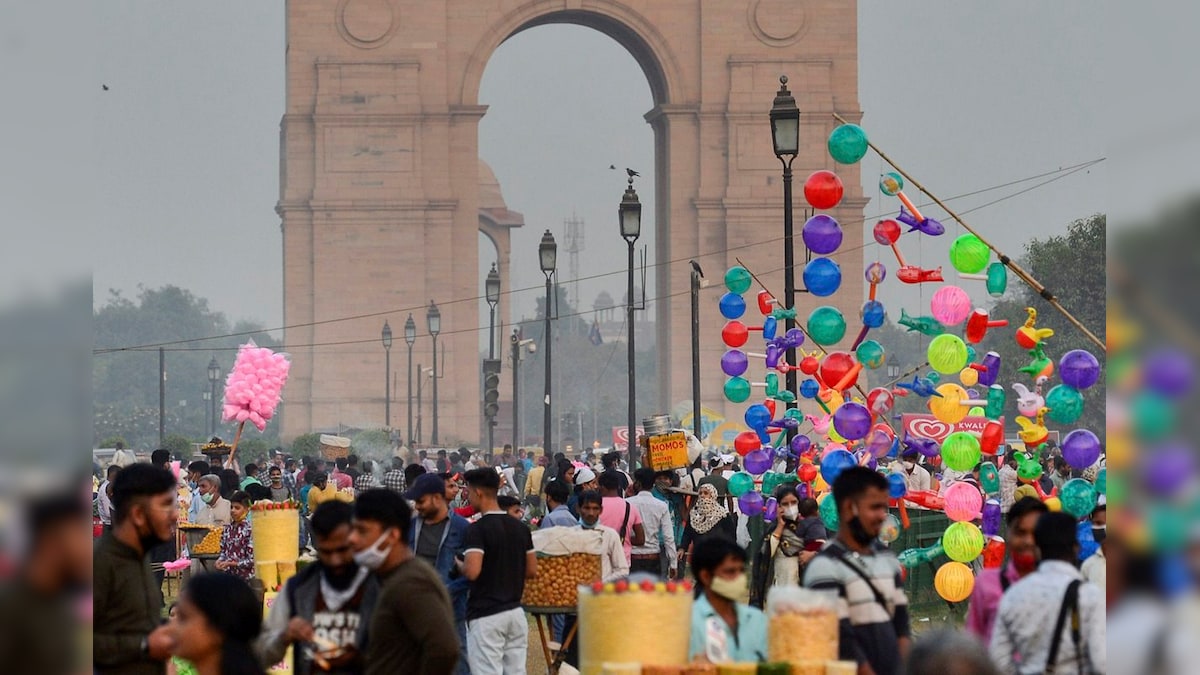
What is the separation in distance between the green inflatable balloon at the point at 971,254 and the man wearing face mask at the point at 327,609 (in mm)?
5448

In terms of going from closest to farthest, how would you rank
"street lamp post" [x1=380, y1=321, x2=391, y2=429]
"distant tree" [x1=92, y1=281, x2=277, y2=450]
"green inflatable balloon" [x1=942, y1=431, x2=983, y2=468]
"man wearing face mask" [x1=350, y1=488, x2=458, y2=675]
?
1. "man wearing face mask" [x1=350, y1=488, x2=458, y2=675]
2. "green inflatable balloon" [x1=942, y1=431, x2=983, y2=468]
3. "street lamp post" [x1=380, y1=321, x2=391, y2=429]
4. "distant tree" [x1=92, y1=281, x2=277, y2=450]

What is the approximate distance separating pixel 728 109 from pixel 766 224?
9.64ft

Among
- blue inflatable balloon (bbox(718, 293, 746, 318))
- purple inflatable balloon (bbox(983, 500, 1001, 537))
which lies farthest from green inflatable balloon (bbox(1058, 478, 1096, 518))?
blue inflatable balloon (bbox(718, 293, 746, 318))

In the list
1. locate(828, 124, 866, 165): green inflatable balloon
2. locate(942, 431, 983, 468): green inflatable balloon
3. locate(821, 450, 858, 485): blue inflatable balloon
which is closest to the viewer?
locate(942, 431, 983, 468): green inflatable balloon

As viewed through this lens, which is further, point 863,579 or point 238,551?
point 238,551

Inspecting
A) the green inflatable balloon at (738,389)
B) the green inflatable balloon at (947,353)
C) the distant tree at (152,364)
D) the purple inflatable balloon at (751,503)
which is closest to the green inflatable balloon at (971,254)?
the green inflatable balloon at (947,353)

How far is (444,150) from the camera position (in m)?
44.4

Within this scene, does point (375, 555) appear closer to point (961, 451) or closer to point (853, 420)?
point (961, 451)

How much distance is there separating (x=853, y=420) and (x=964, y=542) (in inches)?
44.4

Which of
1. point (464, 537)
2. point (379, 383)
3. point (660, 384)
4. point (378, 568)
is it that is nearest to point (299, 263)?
point (379, 383)

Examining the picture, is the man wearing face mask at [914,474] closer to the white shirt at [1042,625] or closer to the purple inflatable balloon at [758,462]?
the purple inflatable balloon at [758,462]

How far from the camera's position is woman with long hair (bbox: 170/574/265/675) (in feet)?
13.1

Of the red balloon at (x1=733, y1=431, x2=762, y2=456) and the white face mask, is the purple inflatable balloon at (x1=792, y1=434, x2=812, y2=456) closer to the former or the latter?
the red balloon at (x1=733, y1=431, x2=762, y2=456)

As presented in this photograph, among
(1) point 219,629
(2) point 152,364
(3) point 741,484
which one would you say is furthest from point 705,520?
(2) point 152,364
